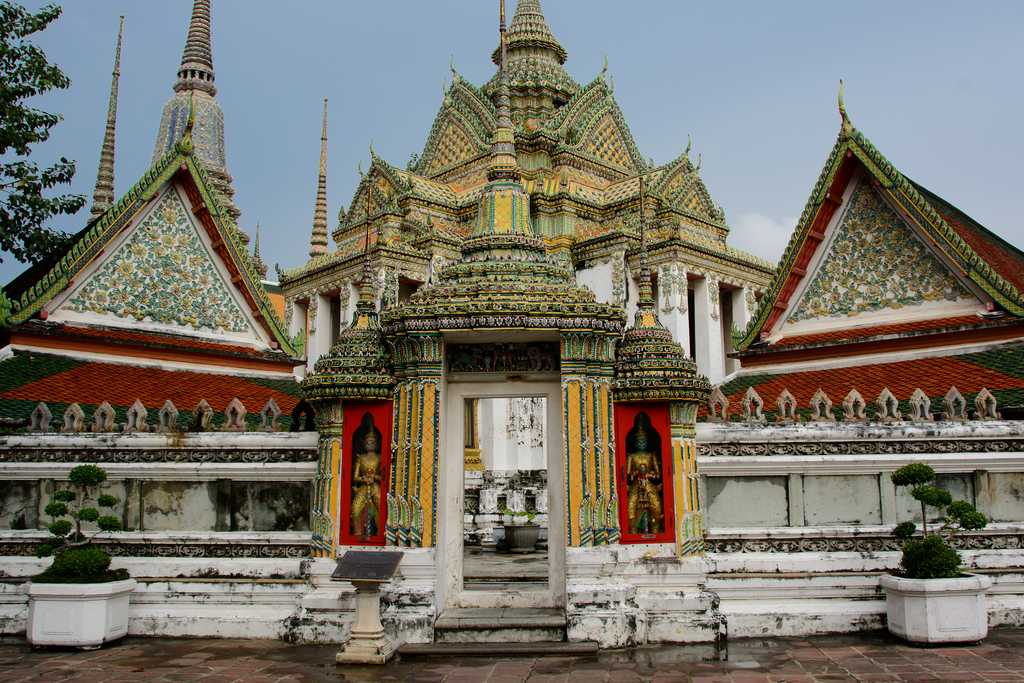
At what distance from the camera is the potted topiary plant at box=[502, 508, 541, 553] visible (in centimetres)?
1470

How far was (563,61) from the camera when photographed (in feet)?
90.9

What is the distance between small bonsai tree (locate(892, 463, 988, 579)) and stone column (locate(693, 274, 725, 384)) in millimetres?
12157

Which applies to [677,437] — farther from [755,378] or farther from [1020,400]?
[755,378]

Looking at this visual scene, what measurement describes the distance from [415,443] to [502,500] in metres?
9.54

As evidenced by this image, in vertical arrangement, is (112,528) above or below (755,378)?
below

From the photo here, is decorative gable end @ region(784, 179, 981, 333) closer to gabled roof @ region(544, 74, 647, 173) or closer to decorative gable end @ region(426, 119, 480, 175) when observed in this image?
gabled roof @ region(544, 74, 647, 173)

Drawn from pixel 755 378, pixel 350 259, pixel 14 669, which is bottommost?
pixel 14 669

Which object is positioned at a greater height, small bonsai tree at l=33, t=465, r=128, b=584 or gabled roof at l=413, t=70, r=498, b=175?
gabled roof at l=413, t=70, r=498, b=175

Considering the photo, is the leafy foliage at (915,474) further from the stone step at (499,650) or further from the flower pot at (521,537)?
the flower pot at (521,537)

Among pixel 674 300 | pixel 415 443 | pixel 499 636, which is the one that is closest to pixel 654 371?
pixel 415 443

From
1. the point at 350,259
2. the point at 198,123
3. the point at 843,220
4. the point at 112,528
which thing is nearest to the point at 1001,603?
the point at 843,220

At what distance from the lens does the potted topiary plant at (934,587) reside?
713 cm

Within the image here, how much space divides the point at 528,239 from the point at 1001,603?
5518 millimetres

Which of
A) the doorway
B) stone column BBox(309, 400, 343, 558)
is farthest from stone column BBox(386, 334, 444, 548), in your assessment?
stone column BBox(309, 400, 343, 558)
